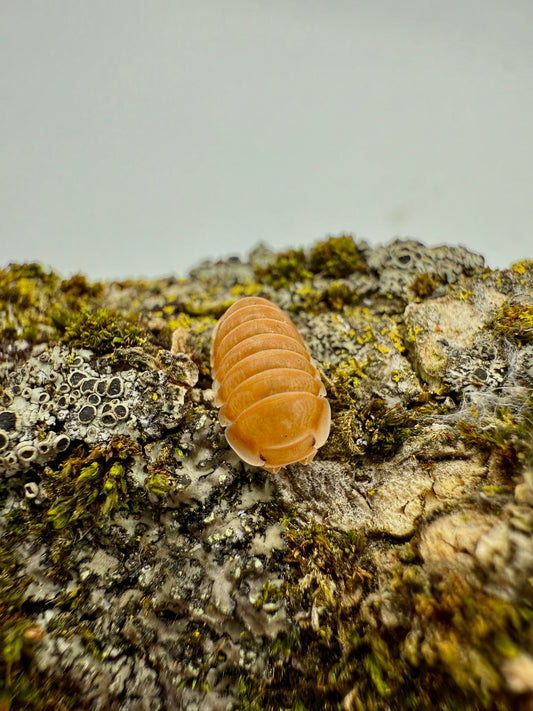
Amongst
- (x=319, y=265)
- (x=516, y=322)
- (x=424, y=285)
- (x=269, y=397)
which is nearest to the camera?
(x=269, y=397)

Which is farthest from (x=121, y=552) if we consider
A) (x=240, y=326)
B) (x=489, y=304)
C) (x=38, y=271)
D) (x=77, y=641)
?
(x=489, y=304)

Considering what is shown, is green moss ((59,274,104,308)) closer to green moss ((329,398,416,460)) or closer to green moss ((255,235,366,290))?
green moss ((255,235,366,290))

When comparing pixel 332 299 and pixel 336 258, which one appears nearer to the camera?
pixel 332 299

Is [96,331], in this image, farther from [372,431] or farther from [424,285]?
A: [424,285]

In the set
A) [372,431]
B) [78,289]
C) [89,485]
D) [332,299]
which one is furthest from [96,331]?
[372,431]

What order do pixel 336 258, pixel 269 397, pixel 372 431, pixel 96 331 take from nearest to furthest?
1. pixel 269 397
2. pixel 372 431
3. pixel 96 331
4. pixel 336 258

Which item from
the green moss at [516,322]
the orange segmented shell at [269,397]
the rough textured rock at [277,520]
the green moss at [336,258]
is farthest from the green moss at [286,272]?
the green moss at [516,322]

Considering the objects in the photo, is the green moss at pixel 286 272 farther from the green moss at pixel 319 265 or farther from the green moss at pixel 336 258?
the green moss at pixel 336 258
